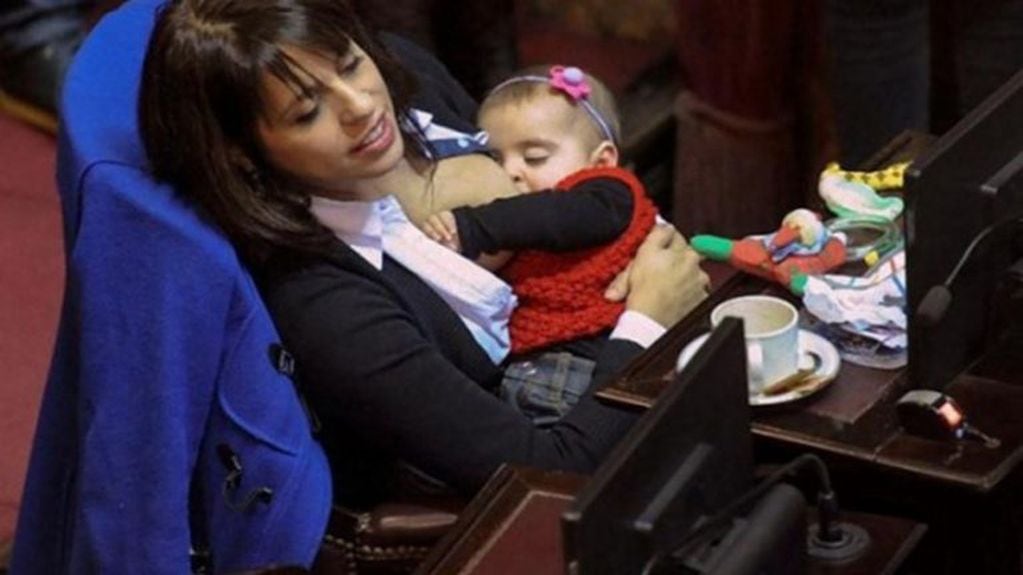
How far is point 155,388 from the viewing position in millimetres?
1857

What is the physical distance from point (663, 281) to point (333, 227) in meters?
0.35

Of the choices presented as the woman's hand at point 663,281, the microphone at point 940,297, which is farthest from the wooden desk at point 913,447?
the woman's hand at point 663,281

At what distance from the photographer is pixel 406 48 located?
7.55 ft

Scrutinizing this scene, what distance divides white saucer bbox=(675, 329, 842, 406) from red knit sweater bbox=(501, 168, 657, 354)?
224 millimetres

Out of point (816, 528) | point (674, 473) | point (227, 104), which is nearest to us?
point (674, 473)

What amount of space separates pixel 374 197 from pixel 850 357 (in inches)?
19.7

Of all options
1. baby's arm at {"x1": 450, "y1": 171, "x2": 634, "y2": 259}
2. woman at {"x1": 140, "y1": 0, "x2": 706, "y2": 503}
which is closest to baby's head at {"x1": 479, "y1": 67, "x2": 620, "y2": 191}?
baby's arm at {"x1": 450, "y1": 171, "x2": 634, "y2": 259}

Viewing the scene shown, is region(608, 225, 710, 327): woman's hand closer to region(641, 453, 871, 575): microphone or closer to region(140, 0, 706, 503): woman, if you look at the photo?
region(140, 0, 706, 503): woman

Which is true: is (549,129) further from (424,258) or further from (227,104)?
(227,104)

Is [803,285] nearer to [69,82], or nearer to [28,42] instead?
[69,82]

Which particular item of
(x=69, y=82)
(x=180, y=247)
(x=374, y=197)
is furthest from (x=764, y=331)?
A: (x=69, y=82)

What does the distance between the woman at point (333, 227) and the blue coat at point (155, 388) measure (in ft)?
0.14

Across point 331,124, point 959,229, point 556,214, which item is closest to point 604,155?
point 556,214

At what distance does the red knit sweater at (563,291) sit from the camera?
6.95ft
